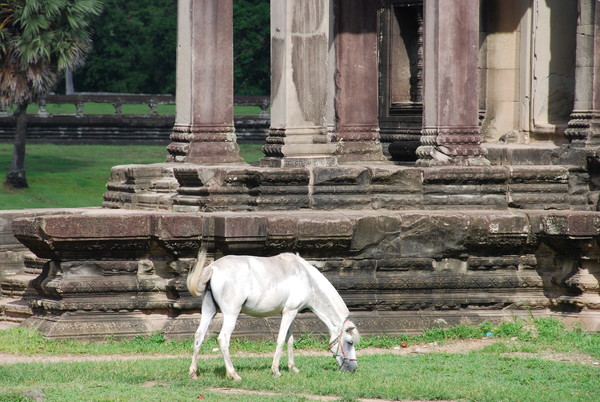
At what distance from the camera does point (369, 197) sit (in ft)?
44.2

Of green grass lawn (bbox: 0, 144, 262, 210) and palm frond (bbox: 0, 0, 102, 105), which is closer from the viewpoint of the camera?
palm frond (bbox: 0, 0, 102, 105)

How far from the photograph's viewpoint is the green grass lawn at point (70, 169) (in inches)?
1152

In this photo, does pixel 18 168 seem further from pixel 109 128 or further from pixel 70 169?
pixel 109 128

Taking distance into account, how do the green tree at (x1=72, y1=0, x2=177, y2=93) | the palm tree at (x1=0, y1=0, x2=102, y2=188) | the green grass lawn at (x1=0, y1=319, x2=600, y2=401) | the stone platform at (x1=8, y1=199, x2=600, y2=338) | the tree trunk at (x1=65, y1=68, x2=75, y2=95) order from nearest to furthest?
the green grass lawn at (x1=0, y1=319, x2=600, y2=401), the stone platform at (x1=8, y1=199, x2=600, y2=338), the palm tree at (x1=0, y1=0, x2=102, y2=188), the green tree at (x1=72, y1=0, x2=177, y2=93), the tree trunk at (x1=65, y1=68, x2=75, y2=95)

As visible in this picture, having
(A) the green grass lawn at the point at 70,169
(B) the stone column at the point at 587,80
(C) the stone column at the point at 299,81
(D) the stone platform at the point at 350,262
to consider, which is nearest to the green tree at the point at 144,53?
(A) the green grass lawn at the point at 70,169

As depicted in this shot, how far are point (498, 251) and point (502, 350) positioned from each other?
4.65 ft

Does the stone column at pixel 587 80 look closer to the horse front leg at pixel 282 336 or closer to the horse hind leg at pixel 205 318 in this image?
the horse front leg at pixel 282 336

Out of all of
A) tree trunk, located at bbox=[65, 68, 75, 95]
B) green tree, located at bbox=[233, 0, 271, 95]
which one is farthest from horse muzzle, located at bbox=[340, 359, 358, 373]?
tree trunk, located at bbox=[65, 68, 75, 95]

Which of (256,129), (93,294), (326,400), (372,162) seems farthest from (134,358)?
(256,129)

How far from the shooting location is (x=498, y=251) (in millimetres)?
13344

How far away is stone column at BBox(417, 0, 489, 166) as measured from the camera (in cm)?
1387

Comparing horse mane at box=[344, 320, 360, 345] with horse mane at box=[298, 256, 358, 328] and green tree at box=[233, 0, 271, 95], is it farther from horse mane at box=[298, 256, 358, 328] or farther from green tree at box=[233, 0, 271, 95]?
green tree at box=[233, 0, 271, 95]

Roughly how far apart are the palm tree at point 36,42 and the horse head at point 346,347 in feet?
61.8

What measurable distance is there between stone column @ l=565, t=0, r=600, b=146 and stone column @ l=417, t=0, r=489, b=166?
54.1 inches
